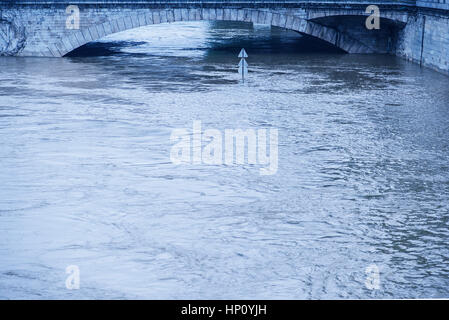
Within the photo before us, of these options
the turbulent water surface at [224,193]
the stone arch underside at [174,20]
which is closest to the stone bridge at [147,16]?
the stone arch underside at [174,20]

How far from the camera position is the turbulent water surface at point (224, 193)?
10.2 metres

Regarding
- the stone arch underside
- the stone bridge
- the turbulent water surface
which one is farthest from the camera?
the stone arch underside

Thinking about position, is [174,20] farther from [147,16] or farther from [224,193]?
[224,193]

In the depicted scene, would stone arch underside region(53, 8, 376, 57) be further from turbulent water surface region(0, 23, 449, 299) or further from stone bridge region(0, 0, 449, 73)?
turbulent water surface region(0, 23, 449, 299)

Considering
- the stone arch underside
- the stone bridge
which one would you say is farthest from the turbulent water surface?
the stone arch underside

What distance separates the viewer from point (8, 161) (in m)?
16.2

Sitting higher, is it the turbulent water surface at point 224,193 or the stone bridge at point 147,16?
the stone bridge at point 147,16

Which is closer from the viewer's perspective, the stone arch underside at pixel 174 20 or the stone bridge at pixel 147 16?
the stone bridge at pixel 147 16

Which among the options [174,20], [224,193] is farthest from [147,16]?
[224,193]

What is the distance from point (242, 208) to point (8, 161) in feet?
19.2

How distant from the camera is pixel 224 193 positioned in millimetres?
13875

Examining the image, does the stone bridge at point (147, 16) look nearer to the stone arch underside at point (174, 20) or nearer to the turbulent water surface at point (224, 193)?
the stone arch underside at point (174, 20)

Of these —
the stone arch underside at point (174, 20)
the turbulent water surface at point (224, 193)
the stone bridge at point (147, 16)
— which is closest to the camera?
the turbulent water surface at point (224, 193)

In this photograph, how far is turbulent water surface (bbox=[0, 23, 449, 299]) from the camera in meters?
10.2
